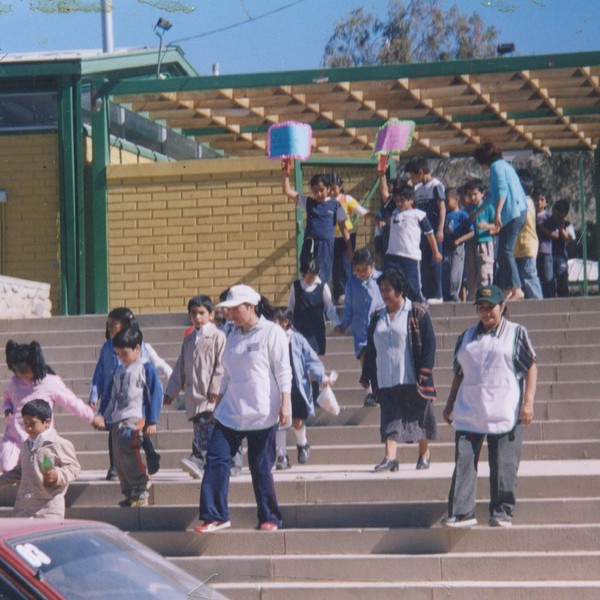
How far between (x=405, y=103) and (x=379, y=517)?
9718 millimetres

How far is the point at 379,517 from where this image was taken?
9.84 meters

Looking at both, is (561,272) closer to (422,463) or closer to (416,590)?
(422,463)

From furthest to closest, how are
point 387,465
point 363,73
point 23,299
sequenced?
point 363,73, point 23,299, point 387,465

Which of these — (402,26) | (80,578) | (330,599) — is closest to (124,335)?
(330,599)

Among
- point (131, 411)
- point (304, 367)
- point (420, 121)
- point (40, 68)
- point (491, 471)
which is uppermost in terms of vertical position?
point (40, 68)

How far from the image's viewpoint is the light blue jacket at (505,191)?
13.9m

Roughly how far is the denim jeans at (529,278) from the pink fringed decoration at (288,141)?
2743mm

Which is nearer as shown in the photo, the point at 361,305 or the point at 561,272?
the point at 361,305

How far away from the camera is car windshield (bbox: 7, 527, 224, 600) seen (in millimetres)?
4996

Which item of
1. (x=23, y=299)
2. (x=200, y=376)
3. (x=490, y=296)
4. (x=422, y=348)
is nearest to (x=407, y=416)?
(x=422, y=348)

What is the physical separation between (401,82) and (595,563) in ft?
31.3

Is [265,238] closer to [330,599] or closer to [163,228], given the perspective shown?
[163,228]

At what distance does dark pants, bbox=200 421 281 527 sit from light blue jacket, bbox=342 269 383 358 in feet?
10.6

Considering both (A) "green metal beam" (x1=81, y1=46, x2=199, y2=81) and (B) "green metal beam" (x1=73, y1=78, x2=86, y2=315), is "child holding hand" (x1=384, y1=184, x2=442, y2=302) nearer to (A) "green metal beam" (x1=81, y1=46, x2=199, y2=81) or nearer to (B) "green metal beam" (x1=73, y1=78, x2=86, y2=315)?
(B) "green metal beam" (x1=73, y1=78, x2=86, y2=315)
